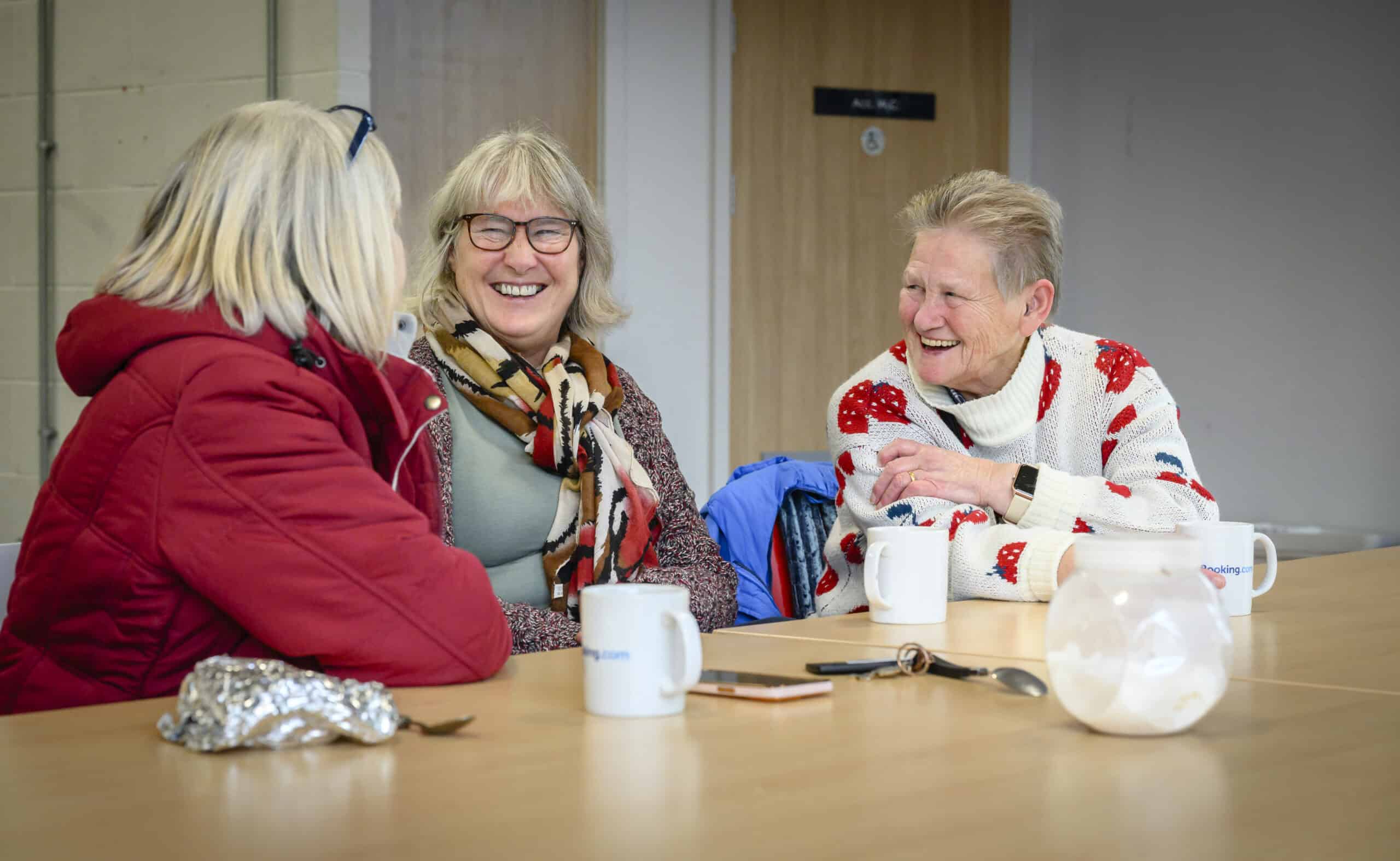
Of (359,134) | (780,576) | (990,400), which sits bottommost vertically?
(780,576)

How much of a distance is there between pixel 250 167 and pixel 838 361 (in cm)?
358

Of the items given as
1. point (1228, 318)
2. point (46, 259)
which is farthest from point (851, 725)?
point (1228, 318)

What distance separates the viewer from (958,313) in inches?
87.2

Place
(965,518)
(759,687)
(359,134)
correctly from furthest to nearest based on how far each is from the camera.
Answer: (965,518) < (359,134) < (759,687)

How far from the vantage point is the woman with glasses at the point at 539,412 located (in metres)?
2.23

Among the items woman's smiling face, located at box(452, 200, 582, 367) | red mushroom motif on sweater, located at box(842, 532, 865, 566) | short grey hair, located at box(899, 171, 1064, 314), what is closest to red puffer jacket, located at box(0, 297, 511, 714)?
red mushroom motif on sweater, located at box(842, 532, 865, 566)

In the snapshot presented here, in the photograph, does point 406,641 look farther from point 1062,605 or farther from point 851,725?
point 1062,605

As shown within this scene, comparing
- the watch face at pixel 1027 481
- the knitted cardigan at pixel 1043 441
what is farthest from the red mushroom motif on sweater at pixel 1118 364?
the watch face at pixel 1027 481

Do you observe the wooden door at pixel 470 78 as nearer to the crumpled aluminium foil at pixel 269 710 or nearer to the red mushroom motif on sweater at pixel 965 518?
the red mushroom motif on sweater at pixel 965 518

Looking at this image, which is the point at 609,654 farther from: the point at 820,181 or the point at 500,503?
the point at 820,181

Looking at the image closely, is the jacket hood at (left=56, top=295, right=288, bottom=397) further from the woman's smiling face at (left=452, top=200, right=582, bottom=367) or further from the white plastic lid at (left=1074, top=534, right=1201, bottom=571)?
the woman's smiling face at (left=452, top=200, right=582, bottom=367)

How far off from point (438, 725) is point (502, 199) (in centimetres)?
147

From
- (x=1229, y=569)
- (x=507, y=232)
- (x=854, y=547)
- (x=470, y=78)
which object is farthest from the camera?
(x=470, y=78)

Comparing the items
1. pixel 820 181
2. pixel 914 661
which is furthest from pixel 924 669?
pixel 820 181
